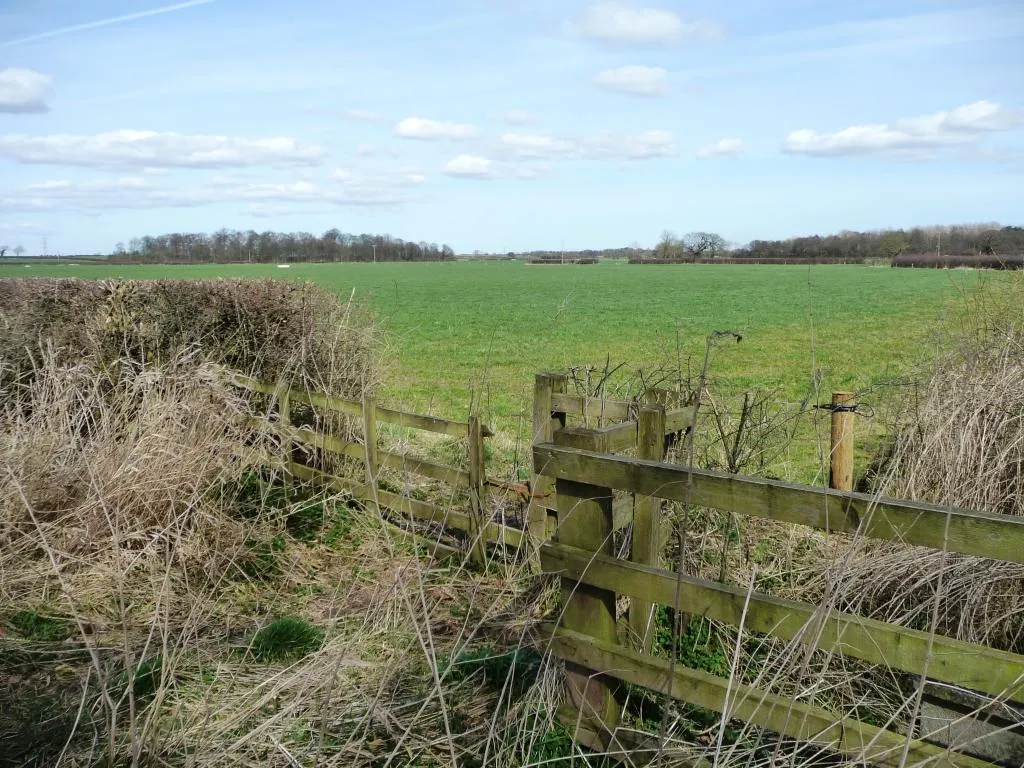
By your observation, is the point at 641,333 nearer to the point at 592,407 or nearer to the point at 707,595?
the point at 592,407

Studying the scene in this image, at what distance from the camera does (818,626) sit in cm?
249

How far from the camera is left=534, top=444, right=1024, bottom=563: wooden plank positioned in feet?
8.09

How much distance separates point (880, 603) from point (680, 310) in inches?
1315

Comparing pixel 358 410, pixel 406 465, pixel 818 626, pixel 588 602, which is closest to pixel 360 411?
pixel 358 410

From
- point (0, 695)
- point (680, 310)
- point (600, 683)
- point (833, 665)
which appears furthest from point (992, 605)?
point (680, 310)

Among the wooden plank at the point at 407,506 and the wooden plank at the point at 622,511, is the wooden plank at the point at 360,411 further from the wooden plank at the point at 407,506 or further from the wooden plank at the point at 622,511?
the wooden plank at the point at 622,511

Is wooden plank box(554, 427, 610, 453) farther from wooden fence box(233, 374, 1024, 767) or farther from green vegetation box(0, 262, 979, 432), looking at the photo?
green vegetation box(0, 262, 979, 432)

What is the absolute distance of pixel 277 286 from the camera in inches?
348

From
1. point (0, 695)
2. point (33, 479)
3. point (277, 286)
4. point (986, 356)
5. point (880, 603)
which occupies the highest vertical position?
point (277, 286)

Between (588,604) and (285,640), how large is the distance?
2118 millimetres

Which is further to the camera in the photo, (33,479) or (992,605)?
(33,479)

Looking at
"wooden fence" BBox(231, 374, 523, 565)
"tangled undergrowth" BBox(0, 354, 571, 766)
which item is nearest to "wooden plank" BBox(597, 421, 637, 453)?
"tangled undergrowth" BBox(0, 354, 571, 766)

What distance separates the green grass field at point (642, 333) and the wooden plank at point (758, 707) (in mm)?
1461

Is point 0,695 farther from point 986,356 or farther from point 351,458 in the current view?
point 986,356
